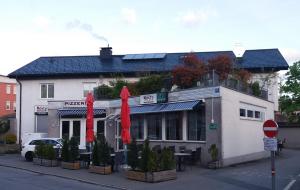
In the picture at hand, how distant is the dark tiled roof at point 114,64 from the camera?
46219 millimetres

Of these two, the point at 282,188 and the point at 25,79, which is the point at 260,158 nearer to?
the point at 282,188

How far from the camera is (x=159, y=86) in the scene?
1564 inches

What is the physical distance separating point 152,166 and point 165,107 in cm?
877

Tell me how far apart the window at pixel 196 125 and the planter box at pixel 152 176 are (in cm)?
615

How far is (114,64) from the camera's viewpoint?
161 ft

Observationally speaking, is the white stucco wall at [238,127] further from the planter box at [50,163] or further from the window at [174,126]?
the planter box at [50,163]

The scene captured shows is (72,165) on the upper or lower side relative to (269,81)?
lower

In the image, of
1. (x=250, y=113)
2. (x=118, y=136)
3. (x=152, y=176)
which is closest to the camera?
(x=152, y=176)

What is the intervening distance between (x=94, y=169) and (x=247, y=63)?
27480mm

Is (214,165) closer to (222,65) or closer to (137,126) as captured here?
(137,126)

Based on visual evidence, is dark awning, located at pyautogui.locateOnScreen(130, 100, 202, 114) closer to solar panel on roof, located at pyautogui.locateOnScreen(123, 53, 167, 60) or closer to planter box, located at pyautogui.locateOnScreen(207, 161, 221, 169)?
planter box, located at pyautogui.locateOnScreen(207, 161, 221, 169)

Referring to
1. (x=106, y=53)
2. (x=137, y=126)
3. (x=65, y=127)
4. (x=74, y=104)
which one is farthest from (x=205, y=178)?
(x=106, y=53)

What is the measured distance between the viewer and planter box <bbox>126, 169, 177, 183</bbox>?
63.1 feet

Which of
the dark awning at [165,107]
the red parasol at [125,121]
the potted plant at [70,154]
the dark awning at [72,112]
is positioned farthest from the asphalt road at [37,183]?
the dark awning at [72,112]
